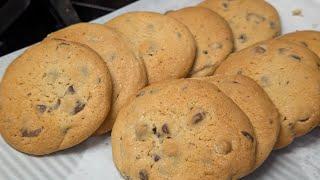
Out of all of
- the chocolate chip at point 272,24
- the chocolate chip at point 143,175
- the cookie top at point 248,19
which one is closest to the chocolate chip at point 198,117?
the chocolate chip at point 143,175

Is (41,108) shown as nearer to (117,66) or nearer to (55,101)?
(55,101)

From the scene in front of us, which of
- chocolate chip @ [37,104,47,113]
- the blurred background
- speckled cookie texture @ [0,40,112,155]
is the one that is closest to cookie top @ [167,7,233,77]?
speckled cookie texture @ [0,40,112,155]

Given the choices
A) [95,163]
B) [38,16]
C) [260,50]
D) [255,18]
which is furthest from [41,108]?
[38,16]

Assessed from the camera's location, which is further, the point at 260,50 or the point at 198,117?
the point at 260,50

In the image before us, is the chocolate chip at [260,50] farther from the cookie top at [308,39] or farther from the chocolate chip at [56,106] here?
the chocolate chip at [56,106]

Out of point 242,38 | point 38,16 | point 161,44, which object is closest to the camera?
point 161,44
